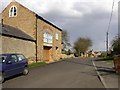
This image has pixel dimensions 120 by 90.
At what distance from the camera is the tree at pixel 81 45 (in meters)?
98.9

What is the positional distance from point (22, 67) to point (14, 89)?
5858mm

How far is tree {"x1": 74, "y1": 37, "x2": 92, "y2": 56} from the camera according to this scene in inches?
3895

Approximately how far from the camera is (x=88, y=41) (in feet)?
347

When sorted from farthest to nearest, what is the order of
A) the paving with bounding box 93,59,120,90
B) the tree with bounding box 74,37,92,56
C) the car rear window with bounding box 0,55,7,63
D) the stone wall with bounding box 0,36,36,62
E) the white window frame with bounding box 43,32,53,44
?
1. the tree with bounding box 74,37,92,56
2. the white window frame with bounding box 43,32,53,44
3. the stone wall with bounding box 0,36,36,62
4. the car rear window with bounding box 0,55,7,63
5. the paving with bounding box 93,59,120,90

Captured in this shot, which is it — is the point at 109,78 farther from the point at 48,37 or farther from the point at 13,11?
the point at 48,37

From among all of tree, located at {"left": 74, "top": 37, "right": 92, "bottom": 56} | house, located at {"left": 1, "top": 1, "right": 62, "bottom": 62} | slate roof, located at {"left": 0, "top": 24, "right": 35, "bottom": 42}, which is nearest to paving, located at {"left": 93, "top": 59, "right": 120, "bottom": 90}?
slate roof, located at {"left": 0, "top": 24, "right": 35, "bottom": 42}

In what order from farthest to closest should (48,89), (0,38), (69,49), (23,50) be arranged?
(69,49) < (23,50) < (0,38) < (48,89)

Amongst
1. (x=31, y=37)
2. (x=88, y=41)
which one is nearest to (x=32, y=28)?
(x=31, y=37)

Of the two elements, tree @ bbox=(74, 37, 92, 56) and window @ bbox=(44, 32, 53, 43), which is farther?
tree @ bbox=(74, 37, 92, 56)

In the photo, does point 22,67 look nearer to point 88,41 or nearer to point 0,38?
point 0,38

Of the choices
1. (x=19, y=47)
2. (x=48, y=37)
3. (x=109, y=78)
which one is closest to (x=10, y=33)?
(x=19, y=47)

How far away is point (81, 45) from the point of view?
100 meters

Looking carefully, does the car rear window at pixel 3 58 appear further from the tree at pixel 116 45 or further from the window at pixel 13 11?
the tree at pixel 116 45

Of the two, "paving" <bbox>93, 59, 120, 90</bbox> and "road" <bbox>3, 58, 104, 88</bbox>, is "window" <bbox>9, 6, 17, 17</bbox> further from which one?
"road" <bbox>3, 58, 104, 88</bbox>
